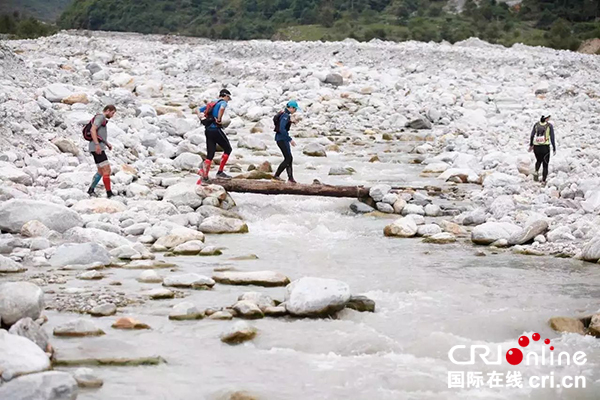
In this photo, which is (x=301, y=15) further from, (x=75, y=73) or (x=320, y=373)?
(x=320, y=373)

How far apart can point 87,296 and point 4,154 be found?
5.82m

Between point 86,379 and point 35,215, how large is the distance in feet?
16.0

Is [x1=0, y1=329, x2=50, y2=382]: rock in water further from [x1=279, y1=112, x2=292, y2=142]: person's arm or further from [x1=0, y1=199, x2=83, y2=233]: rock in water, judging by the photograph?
[x1=279, y1=112, x2=292, y2=142]: person's arm

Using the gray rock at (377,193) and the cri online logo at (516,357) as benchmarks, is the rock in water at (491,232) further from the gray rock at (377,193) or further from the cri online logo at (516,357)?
the cri online logo at (516,357)

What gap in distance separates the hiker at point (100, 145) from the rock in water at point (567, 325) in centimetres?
708

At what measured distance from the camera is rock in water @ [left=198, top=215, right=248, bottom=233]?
1152 centimetres


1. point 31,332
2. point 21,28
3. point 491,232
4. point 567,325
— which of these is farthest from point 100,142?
point 21,28

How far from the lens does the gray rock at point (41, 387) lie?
5336 mm

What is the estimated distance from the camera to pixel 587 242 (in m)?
10.6

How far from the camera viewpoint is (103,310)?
7.57 m

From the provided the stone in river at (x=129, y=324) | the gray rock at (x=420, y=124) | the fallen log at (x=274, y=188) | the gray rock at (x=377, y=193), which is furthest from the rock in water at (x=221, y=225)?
the gray rock at (x=420, y=124)

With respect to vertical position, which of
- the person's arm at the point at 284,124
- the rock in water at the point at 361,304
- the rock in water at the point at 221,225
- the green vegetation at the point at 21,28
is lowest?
the rock in water at the point at 221,225

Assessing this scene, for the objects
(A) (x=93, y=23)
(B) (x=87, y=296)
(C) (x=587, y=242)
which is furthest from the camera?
(A) (x=93, y=23)

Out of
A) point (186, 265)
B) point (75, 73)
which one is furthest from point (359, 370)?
point (75, 73)
